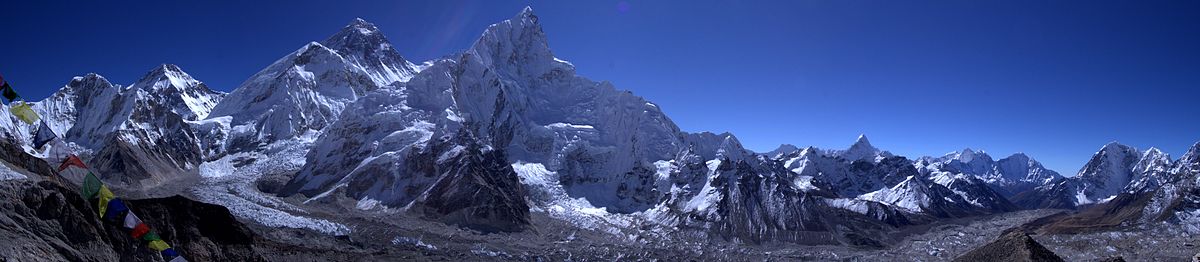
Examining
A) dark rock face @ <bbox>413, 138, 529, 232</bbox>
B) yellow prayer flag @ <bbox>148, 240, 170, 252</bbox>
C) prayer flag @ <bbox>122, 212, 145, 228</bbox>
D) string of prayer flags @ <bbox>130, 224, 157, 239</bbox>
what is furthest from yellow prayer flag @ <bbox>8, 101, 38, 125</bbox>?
dark rock face @ <bbox>413, 138, 529, 232</bbox>

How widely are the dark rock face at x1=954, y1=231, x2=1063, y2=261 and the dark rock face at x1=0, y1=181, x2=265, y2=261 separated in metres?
112

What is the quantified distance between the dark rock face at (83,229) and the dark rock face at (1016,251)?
11204 cm

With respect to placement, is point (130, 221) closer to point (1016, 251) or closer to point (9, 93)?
point (9, 93)

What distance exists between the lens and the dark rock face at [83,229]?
5544 cm

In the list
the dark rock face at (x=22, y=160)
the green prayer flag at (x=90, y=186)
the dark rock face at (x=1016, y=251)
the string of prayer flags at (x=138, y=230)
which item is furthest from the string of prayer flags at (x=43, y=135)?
the dark rock face at (x=1016, y=251)

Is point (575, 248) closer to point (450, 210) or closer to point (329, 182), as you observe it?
point (450, 210)

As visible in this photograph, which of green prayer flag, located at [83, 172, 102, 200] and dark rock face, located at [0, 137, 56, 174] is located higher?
dark rock face, located at [0, 137, 56, 174]

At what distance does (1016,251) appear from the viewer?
104625 mm

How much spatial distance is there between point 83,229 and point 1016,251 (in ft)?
404

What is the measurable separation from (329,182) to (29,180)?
439 ft

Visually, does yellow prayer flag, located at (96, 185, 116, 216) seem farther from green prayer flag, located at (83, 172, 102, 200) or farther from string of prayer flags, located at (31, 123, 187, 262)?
green prayer flag, located at (83, 172, 102, 200)

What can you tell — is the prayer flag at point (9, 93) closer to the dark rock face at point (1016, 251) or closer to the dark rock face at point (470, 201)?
the dark rock face at point (1016, 251)

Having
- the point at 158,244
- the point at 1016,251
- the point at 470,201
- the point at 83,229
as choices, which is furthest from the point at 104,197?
the point at 470,201

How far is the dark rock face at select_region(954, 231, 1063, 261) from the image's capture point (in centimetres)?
10106
